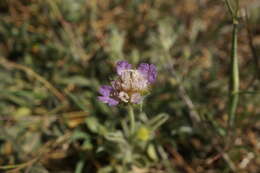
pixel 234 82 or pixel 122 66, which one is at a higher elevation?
pixel 122 66

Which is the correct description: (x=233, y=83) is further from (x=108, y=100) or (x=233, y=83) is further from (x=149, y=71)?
(x=108, y=100)

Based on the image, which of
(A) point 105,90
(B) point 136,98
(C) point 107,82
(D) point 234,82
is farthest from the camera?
(C) point 107,82

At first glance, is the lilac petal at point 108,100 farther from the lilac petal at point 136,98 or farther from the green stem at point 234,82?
Result: the green stem at point 234,82

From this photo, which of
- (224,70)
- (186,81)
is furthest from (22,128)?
(224,70)

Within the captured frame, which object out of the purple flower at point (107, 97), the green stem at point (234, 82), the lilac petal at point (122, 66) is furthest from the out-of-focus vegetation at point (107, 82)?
the lilac petal at point (122, 66)

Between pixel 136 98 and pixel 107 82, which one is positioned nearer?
pixel 136 98

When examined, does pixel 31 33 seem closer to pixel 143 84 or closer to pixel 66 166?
pixel 66 166

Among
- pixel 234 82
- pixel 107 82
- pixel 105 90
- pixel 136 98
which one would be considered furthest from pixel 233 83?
pixel 107 82

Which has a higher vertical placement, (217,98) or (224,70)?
(224,70)
